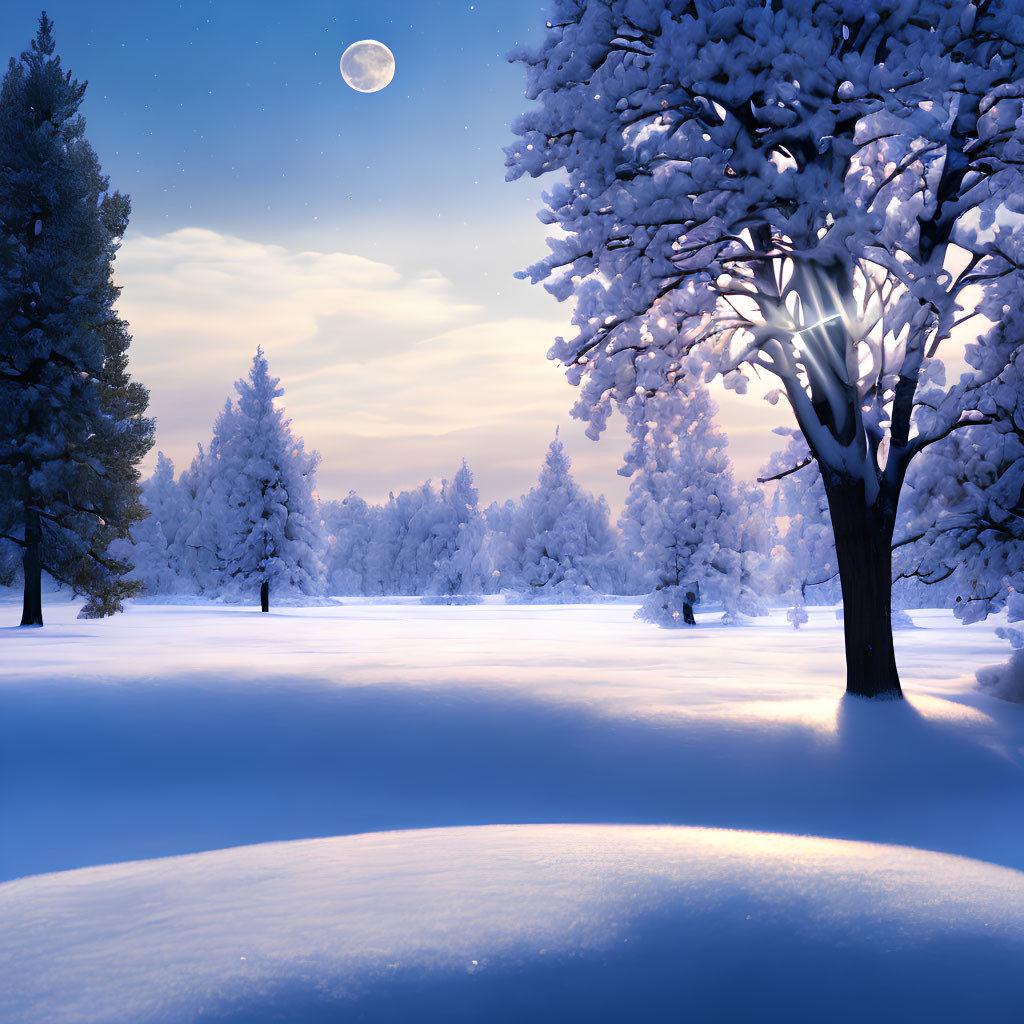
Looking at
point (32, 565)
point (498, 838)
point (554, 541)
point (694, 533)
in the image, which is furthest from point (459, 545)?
point (498, 838)

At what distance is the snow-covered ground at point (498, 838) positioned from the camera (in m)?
3.57

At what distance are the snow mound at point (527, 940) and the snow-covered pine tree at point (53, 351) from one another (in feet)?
67.5

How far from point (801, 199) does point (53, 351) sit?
21.1 m

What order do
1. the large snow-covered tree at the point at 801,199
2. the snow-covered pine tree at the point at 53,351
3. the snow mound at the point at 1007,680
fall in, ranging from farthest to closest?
the snow-covered pine tree at the point at 53,351, the snow mound at the point at 1007,680, the large snow-covered tree at the point at 801,199

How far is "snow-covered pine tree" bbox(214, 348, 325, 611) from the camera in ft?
130

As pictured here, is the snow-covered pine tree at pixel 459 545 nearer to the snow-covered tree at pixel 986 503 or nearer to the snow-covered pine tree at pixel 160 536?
the snow-covered pine tree at pixel 160 536

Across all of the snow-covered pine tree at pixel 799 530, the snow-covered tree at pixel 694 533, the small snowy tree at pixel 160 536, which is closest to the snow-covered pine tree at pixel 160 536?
the small snowy tree at pixel 160 536

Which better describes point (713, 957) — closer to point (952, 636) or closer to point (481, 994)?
point (481, 994)

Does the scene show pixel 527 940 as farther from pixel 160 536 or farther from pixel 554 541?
pixel 160 536

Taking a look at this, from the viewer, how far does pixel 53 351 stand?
923 inches

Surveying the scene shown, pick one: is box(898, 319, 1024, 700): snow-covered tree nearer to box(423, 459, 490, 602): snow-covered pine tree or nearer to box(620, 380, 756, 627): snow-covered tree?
box(620, 380, 756, 627): snow-covered tree

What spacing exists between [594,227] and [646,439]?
4286mm

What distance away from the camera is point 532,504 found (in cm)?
5975

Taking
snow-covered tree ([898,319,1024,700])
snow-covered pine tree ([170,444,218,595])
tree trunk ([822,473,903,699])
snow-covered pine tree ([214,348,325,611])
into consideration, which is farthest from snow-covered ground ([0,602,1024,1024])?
snow-covered pine tree ([170,444,218,595])
